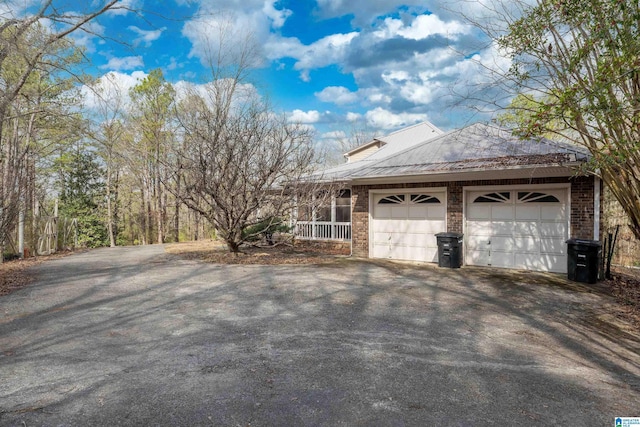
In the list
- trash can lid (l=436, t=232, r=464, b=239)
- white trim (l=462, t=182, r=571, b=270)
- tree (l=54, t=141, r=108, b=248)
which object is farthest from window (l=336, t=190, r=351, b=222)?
tree (l=54, t=141, r=108, b=248)

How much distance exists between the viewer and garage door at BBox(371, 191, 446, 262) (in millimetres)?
11094

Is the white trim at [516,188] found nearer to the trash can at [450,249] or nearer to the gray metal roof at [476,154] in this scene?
the trash can at [450,249]

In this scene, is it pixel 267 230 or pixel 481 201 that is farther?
pixel 267 230

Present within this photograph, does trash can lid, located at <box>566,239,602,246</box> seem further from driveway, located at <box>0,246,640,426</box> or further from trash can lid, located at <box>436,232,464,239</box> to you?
trash can lid, located at <box>436,232,464,239</box>

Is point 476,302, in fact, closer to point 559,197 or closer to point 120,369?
point 559,197

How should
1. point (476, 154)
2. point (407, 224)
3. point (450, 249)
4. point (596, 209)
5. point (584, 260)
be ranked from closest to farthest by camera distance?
1. point (584, 260)
2. point (596, 209)
3. point (450, 249)
4. point (476, 154)
5. point (407, 224)

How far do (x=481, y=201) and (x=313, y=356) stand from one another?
8.22 metres

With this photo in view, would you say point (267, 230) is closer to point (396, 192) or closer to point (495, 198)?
point (396, 192)

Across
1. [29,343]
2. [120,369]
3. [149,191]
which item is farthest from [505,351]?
[149,191]

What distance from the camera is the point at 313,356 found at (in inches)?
A: 154

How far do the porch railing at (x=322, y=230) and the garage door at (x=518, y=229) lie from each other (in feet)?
17.4

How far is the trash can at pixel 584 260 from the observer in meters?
8.07

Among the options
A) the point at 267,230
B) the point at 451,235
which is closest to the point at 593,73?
the point at 451,235

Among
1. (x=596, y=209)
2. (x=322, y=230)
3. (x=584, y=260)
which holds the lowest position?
(x=584, y=260)
